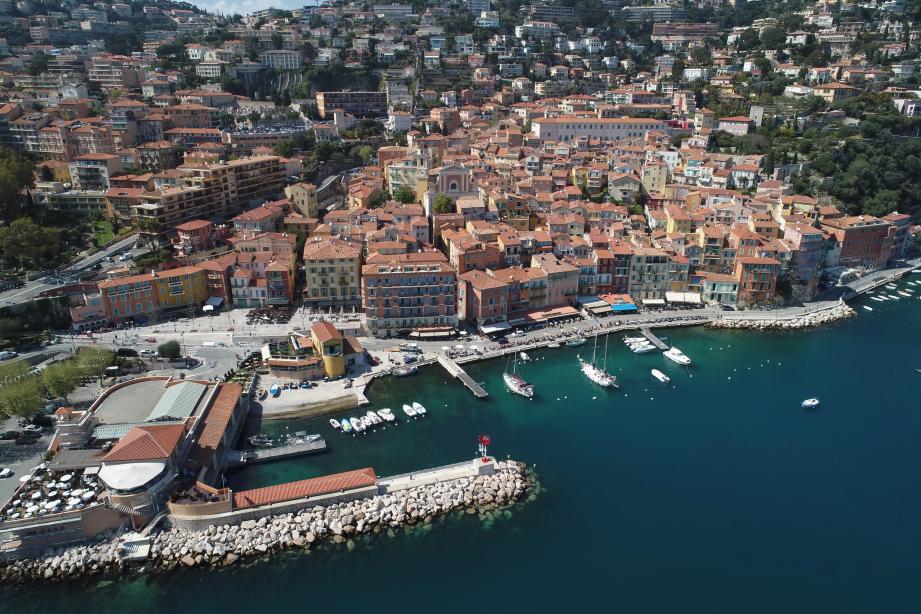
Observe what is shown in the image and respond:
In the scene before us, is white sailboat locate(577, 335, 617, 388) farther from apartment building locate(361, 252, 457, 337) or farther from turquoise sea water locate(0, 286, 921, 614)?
apartment building locate(361, 252, 457, 337)

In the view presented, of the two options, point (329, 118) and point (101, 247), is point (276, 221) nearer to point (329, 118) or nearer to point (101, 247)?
point (101, 247)

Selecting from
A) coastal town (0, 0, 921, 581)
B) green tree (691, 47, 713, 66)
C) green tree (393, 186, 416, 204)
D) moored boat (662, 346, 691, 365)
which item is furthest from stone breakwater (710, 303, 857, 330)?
green tree (691, 47, 713, 66)

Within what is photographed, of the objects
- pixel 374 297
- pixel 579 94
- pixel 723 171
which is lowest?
pixel 374 297

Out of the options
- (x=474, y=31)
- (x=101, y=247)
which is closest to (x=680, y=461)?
(x=101, y=247)

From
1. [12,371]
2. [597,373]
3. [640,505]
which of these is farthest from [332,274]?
[640,505]

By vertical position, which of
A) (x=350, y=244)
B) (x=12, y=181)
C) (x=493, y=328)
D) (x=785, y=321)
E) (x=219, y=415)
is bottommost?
(x=785, y=321)

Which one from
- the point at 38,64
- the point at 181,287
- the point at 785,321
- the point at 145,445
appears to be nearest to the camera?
the point at 145,445

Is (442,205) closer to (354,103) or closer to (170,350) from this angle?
(170,350)
